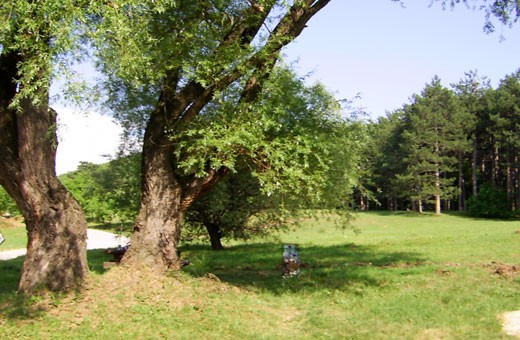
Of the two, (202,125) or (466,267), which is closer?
(202,125)

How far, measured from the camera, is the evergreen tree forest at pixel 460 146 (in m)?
52.9

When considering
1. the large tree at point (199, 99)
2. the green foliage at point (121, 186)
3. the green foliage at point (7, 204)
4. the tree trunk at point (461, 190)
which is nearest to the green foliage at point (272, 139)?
the large tree at point (199, 99)

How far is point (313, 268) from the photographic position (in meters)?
14.0

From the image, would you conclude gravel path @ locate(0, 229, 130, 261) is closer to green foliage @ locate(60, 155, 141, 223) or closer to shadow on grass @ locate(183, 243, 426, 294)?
green foliage @ locate(60, 155, 141, 223)

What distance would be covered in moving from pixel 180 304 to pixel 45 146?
4042mm

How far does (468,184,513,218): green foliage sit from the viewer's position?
171 ft

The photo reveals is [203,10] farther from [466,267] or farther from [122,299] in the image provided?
[466,267]

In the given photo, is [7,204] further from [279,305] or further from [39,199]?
[279,305]

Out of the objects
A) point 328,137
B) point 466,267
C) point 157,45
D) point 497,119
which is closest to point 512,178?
point 497,119

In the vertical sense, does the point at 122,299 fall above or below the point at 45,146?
below

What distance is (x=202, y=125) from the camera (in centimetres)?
993

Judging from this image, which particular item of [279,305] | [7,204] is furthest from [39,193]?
[7,204]

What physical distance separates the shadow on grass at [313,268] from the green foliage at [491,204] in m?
38.6

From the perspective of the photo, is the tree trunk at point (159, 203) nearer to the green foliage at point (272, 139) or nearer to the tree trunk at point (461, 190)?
the green foliage at point (272, 139)
